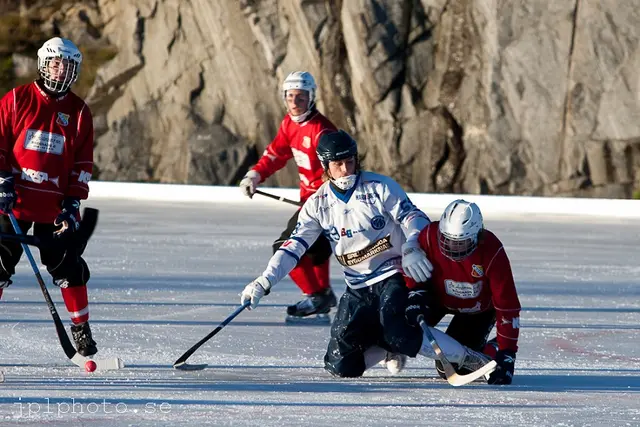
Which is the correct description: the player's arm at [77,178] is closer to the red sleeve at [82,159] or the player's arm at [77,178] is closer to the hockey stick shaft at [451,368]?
the red sleeve at [82,159]

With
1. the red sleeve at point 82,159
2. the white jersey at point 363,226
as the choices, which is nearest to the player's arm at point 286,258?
the white jersey at point 363,226

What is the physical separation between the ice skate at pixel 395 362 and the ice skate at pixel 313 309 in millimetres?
1441

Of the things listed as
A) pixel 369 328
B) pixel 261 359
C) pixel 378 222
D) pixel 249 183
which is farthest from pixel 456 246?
pixel 249 183

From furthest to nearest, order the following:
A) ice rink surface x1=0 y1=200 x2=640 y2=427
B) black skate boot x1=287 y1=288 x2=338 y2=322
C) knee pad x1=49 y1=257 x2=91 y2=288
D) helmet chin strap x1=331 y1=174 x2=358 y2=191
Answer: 1. black skate boot x1=287 y1=288 x2=338 y2=322
2. knee pad x1=49 y1=257 x2=91 y2=288
3. helmet chin strap x1=331 y1=174 x2=358 y2=191
4. ice rink surface x1=0 y1=200 x2=640 y2=427

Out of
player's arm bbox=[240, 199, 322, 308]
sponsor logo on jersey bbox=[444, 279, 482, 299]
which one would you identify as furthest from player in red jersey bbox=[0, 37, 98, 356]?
sponsor logo on jersey bbox=[444, 279, 482, 299]

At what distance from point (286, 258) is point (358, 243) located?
0.28m

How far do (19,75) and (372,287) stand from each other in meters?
18.6

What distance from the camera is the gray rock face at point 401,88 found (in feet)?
55.4

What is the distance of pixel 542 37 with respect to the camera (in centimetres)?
1708

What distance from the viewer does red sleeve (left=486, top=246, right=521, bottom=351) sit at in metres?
3.92

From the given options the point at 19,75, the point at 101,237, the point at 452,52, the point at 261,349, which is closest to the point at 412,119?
the point at 452,52

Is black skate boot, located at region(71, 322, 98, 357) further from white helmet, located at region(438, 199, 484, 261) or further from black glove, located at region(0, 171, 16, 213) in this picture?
white helmet, located at region(438, 199, 484, 261)

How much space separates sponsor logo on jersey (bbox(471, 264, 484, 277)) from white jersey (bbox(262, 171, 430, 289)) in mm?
286

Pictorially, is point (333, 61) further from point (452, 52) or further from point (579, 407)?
point (579, 407)
